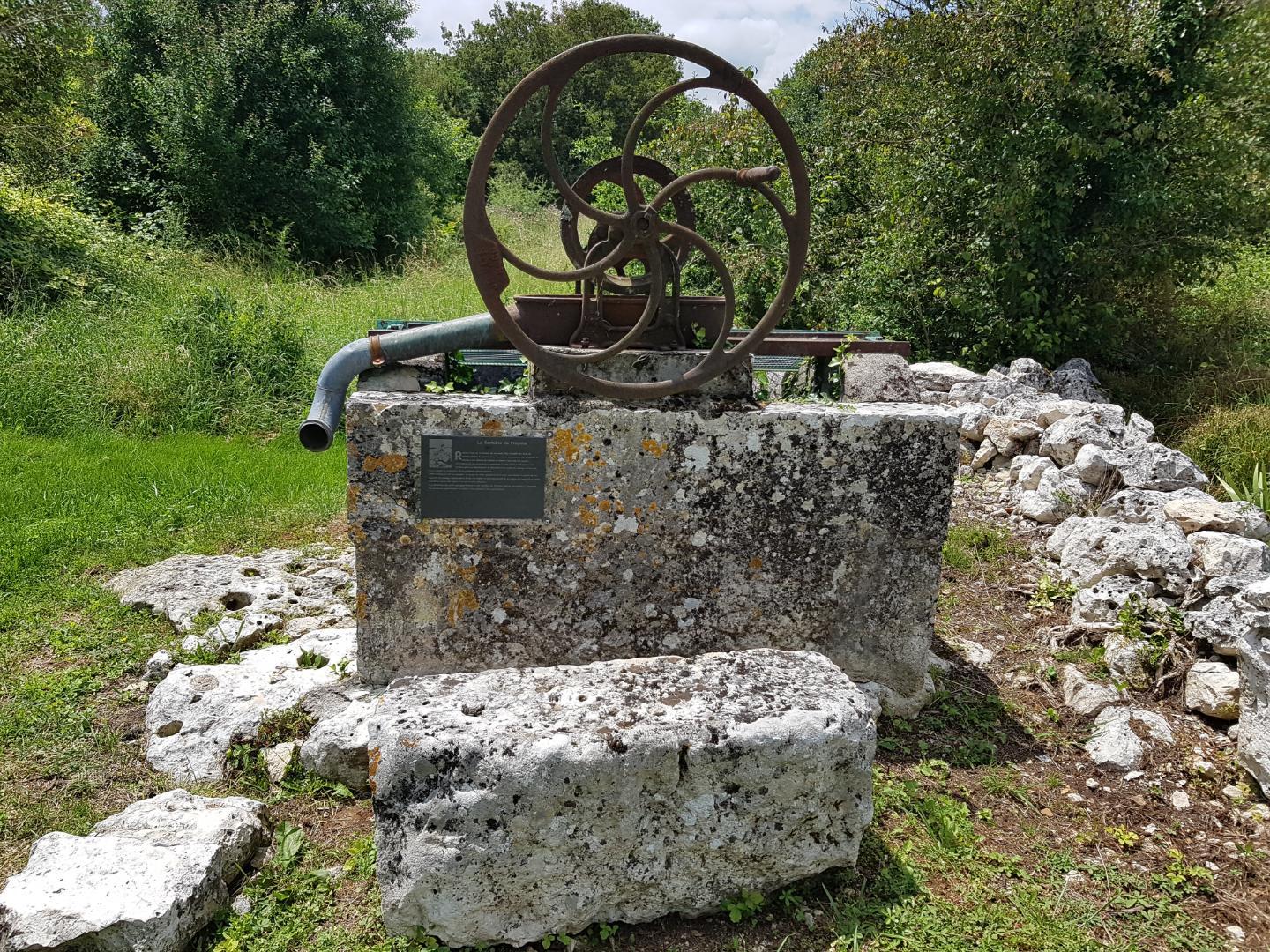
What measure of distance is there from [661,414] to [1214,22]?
754 cm

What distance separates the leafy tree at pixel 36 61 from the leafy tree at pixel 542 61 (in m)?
13.8

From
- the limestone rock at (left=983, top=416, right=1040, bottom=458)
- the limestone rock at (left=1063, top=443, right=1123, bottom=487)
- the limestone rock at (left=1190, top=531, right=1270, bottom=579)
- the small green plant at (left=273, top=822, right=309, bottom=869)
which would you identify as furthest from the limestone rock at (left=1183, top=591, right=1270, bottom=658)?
the small green plant at (left=273, top=822, right=309, bottom=869)

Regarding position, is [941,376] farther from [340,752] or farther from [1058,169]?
[340,752]

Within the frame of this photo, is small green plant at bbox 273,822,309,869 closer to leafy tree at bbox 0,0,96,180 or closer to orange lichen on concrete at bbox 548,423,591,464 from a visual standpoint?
orange lichen on concrete at bbox 548,423,591,464

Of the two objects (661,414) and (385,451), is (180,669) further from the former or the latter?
(661,414)

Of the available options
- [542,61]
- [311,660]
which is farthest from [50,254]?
[542,61]

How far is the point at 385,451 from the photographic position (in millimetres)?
3207

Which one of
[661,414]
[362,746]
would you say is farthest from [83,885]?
[661,414]

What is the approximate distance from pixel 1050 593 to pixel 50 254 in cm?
1077

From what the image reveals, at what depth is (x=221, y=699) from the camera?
3.43 metres

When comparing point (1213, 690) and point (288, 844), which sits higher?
point (1213, 690)

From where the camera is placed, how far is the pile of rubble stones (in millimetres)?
3438

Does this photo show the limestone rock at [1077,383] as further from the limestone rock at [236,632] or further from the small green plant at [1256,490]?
the limestone rock at [236,632]

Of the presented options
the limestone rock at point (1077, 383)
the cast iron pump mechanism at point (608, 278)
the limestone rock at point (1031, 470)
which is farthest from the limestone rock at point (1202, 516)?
the cast iron pump mechanism at point (608, 278)
